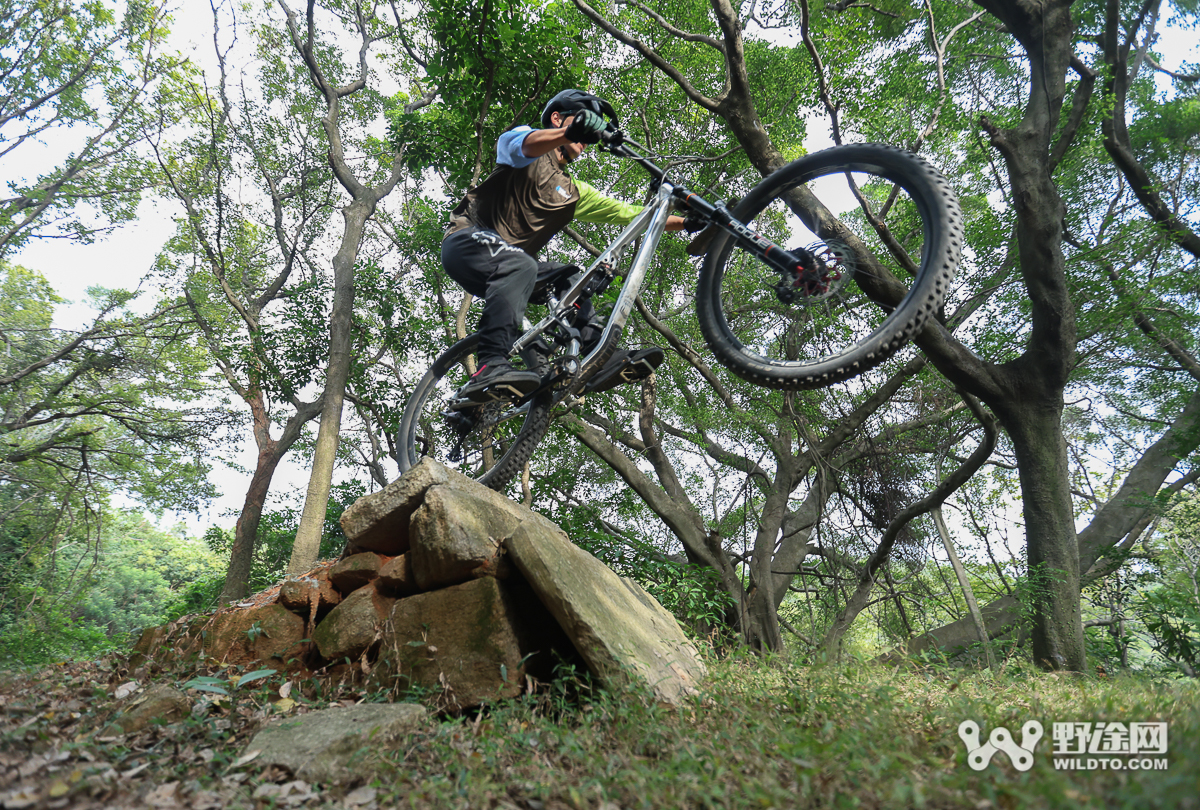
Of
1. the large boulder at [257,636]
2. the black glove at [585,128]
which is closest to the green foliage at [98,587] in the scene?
the large boulder at [257,636]

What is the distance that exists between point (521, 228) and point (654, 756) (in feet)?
9.63

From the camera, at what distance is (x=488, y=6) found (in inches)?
200

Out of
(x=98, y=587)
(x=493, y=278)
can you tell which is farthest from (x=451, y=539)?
(x=98, y=587)

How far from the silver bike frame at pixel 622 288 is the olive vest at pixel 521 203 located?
0.47m

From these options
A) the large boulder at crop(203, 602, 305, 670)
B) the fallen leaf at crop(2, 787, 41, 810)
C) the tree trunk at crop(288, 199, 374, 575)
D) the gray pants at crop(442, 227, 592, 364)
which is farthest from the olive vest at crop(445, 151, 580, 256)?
the tree trunk at crop(288, 199, 374, 575)

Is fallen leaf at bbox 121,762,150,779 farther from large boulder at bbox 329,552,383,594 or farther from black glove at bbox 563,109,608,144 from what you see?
black glove at bbox 563,109,608,144

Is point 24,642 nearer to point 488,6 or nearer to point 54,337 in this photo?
point 54,337

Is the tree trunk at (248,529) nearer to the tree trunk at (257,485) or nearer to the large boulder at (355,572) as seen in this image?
the tree trunk at (257,485)

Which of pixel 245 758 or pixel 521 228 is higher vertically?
pixel 521 228

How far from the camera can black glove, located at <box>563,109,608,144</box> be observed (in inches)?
123

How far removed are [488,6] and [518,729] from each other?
546 cm

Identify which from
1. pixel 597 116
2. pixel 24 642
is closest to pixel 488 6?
pixel 597 116

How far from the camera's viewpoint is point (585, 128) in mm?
3121

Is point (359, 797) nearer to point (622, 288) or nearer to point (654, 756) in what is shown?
point (654, 756)
